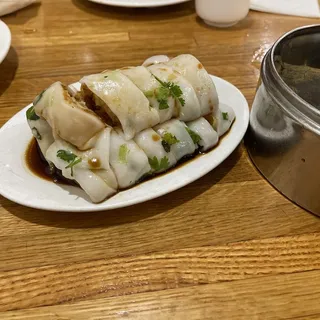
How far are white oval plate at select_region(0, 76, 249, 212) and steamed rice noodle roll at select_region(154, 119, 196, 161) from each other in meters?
0.05

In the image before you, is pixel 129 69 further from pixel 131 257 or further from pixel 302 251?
pixel 302 251

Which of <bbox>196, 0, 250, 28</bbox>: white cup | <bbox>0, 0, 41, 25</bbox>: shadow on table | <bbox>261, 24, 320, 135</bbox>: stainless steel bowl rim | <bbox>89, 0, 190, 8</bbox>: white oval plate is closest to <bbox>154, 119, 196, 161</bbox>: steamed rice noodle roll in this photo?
<bbox>261, 24, 320, 135</bbox>: stainless steel bowl rim

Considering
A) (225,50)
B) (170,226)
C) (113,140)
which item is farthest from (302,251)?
(225,50)

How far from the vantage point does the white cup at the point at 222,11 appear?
251 cm

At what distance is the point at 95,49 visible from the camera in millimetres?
2449

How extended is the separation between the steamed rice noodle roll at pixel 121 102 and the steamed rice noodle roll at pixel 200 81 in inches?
8.4

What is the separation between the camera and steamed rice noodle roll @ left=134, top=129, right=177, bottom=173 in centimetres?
152

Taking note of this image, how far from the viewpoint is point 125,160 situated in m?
1.47

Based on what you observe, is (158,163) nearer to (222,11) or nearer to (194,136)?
(194,136)

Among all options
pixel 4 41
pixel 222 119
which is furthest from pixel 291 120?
pixel 4 41

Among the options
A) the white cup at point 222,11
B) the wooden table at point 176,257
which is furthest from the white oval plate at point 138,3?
the wooden table at point 176,257

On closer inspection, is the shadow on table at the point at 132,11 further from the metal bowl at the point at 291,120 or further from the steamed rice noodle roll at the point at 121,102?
the steamed rice noodle roll at the point at 121,102

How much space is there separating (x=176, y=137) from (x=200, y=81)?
24 centimetres

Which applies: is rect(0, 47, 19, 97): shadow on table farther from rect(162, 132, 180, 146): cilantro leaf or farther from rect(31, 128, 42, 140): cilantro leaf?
rect(162, 132, 180, 146): cilantro leaf
